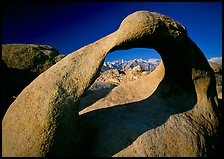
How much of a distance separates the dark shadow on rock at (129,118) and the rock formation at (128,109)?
0.03 ft

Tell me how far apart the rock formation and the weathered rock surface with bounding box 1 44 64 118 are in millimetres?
2111

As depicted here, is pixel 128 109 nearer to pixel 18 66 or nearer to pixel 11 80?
pixel 18 66

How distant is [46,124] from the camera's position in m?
2.11

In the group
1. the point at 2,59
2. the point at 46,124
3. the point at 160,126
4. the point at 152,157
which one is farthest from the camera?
the point at 2,59

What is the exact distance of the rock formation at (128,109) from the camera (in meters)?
2.18

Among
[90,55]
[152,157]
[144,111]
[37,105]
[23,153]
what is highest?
[90,55]

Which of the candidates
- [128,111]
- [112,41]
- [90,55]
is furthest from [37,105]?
[128,111]

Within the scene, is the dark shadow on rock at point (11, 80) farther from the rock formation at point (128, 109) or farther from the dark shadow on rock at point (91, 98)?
the rock formation at point (128, 109)

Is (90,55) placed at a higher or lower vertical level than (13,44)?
lower

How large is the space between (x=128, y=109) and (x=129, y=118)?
0.71 feet

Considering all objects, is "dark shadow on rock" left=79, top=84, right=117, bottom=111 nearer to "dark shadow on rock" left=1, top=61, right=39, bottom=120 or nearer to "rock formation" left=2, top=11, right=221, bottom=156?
"rock formation" left=2, top=11, right=221, bottom=156

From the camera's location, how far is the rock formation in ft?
7.15

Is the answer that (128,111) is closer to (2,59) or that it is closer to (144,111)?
(144,111)

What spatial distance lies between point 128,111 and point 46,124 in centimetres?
120
